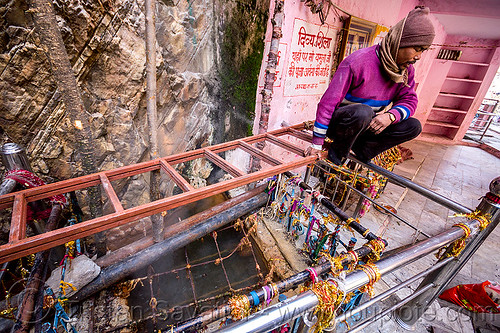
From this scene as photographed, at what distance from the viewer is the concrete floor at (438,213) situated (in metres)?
2.32

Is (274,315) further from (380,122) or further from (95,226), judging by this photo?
(380,122)

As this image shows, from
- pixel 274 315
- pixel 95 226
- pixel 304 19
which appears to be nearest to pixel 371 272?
pixel 274 315

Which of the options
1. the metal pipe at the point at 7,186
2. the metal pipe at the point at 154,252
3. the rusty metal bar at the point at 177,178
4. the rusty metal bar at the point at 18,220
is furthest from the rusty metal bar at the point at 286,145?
the metal pipe at the point at 7,186

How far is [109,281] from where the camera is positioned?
228 cm

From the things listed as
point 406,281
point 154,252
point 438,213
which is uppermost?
point 406,281

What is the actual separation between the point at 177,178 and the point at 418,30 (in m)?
2.41

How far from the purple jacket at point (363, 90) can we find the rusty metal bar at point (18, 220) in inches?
97.6

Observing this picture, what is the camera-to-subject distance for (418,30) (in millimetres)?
1757

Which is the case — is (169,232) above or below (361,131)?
below

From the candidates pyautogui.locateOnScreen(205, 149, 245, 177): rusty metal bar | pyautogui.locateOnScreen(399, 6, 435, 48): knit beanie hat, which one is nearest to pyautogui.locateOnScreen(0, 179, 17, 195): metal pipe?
pyautogui.locateOnScreen(205, 149, 245, 177): rusty metal bar

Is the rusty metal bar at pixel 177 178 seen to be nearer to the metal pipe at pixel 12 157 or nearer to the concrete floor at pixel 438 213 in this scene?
the metal pipe at pixel 12 157

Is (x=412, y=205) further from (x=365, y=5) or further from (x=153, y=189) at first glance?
(x=153, y=189)

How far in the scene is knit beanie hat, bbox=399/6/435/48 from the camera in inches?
68.7

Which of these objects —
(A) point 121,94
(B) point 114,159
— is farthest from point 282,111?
(B) point 114,159
